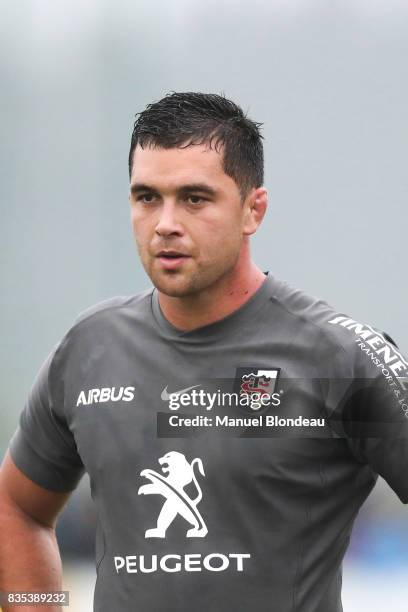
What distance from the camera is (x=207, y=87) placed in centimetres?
919

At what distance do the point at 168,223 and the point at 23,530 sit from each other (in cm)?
91

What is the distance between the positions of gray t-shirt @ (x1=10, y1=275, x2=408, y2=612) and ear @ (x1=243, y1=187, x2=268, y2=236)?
135 mm

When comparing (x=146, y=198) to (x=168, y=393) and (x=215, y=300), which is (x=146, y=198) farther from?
(x=168, y=393)

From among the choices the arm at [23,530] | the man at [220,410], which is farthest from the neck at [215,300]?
the arm at [23,530]

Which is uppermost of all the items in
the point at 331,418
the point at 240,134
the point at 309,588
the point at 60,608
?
the point at 240,134

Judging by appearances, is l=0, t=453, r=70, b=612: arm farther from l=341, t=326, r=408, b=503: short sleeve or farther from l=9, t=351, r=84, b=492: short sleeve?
l=341, t=326, r=408, b=503: short sleeve

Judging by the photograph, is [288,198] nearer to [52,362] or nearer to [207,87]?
[207,87]

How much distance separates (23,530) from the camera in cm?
299

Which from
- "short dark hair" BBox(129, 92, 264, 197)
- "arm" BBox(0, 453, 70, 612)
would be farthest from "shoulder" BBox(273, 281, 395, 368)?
"arm" BBox(0, 453, 70, 612)

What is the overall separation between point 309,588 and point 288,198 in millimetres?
6500

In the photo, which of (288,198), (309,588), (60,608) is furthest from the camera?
(288,198)

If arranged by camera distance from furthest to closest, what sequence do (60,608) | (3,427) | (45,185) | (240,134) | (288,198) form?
1. (45,185)
2. (288,198)
3. (3,427)
4. (60,608)
5. (240,134)

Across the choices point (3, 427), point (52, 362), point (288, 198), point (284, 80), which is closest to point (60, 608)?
point (52, 362)

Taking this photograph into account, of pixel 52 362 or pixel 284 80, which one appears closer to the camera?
pixel 52 362
